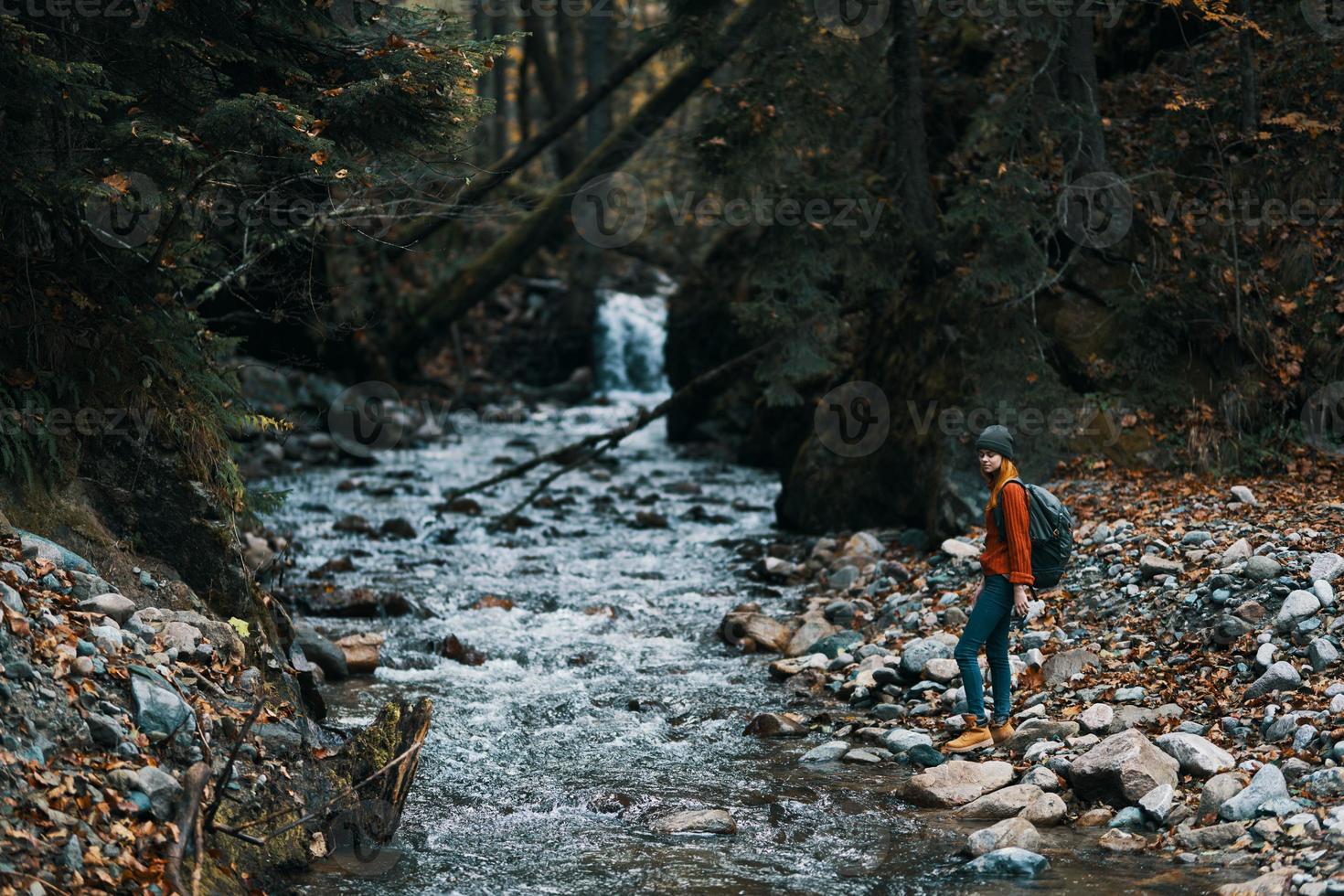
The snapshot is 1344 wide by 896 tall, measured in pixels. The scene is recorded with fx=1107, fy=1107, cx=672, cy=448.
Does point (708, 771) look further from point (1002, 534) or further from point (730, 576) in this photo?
point (730, 576)

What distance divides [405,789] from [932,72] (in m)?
12.6

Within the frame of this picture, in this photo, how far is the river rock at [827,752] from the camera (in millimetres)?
7270

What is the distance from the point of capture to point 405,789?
5.95 m

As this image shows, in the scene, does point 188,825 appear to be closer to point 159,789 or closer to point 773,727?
point 159,789

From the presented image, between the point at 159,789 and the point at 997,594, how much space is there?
4.86 m

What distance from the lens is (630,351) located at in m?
25.9

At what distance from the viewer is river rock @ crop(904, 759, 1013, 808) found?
6398 mm

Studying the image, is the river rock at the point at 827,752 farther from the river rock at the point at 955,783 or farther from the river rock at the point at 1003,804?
the river rock at the point at 1003,804

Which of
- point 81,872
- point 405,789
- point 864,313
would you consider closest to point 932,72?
point 864,313

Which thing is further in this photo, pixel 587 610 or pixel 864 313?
pixel 864 313

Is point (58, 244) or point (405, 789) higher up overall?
point (58, 244)
